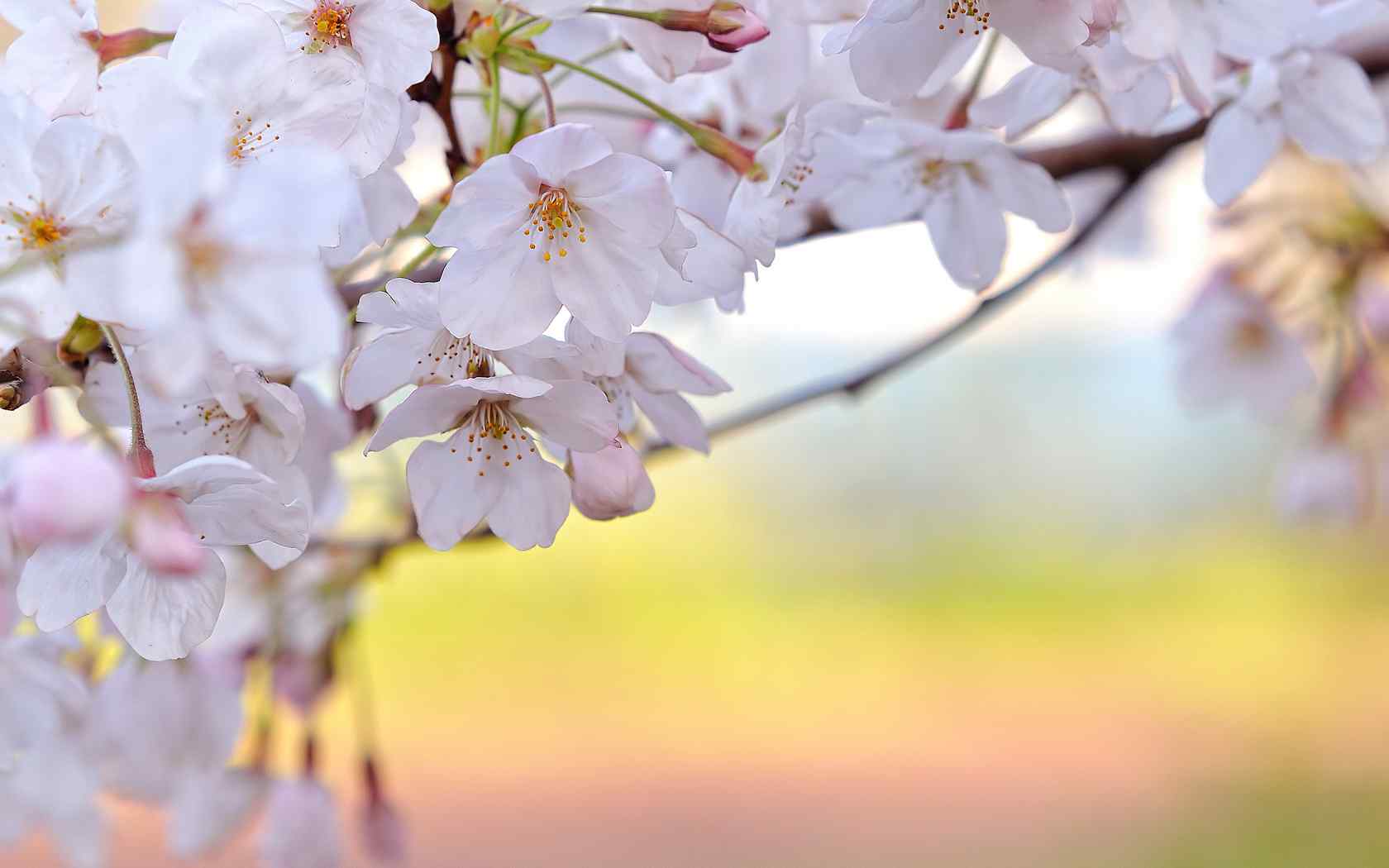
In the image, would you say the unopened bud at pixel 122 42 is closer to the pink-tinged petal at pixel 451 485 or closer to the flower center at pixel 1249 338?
the pink-tinged petal at pixel 451 485

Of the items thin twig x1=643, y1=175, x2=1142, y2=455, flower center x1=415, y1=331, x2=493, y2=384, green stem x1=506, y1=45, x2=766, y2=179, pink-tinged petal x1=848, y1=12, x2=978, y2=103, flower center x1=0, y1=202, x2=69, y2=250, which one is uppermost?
pink-tinged petal x1=848, y1=12, x2=978, y2=103

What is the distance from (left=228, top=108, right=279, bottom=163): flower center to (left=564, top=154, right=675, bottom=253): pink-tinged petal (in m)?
0.09

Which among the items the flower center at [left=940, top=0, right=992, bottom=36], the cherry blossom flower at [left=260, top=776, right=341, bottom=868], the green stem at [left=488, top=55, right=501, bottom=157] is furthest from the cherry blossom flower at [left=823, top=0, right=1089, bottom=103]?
the cherry blossom flower at [left=260, top=776, right=341, bottom=868]

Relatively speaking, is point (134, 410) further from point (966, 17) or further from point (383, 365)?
point (966, 17)

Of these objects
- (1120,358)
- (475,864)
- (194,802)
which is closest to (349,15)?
(194,802)

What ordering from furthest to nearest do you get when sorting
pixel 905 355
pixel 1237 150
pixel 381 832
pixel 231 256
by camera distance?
pixel 381 832 → pixel 905 355 → pixel 1237 150 → pixel 231 256

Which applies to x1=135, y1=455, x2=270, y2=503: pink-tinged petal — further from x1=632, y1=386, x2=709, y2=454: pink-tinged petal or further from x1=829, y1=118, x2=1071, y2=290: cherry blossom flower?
x1=829, y1=118, x2=1071, y2=290: cherry blossom flower

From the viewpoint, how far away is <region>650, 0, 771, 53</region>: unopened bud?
0.38 m

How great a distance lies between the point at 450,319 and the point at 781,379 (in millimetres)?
2754

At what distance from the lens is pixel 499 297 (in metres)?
0.36

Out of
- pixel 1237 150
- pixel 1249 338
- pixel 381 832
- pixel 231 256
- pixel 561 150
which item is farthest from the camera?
pixel 1249 338

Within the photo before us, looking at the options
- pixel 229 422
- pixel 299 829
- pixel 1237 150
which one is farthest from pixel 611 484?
pixel 299 829

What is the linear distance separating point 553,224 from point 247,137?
0.31 ft

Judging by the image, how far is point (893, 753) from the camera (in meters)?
2.73
